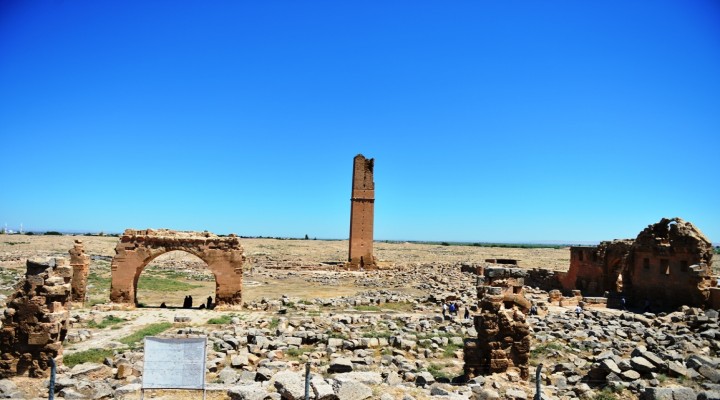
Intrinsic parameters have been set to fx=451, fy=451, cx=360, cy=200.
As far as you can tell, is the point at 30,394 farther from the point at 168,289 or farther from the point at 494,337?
the point at 168,289

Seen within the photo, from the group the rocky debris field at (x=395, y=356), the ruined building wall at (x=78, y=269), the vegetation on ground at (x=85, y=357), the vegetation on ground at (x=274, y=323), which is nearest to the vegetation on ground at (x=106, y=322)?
the rocky debris field at (x=395, y=356)

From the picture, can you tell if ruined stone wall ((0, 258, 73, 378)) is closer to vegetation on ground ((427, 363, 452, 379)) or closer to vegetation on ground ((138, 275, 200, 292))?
vegetation on ground ((427, 363, 452, 379))

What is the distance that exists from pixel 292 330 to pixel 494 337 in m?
7.51

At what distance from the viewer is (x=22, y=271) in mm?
31984

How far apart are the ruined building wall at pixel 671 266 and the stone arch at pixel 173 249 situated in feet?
72.4

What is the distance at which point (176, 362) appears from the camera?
7414 mm

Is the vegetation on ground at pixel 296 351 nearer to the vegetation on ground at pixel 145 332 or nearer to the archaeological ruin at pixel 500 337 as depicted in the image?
the vegetation on ground at pixel 145 332

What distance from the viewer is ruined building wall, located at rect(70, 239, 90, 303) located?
64.1 ft

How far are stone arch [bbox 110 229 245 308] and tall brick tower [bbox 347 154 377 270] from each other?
21.7 metres

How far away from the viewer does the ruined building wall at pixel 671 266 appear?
2208cm

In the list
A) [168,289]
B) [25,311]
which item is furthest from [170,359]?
[168,289]

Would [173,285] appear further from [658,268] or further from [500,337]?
[658,268]

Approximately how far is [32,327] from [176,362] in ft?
15.1

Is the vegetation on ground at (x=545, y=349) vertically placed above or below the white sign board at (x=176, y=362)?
below
